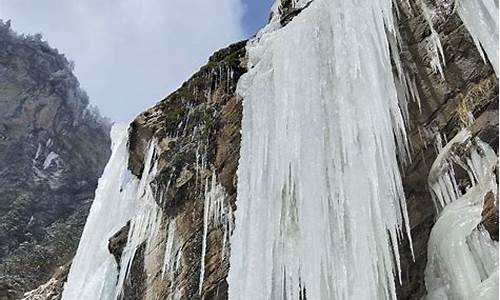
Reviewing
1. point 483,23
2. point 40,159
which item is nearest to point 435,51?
point 483,23

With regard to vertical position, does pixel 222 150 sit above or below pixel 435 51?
above

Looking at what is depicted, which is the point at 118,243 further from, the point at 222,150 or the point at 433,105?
the point at 433,105

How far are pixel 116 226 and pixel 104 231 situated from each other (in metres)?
0.48

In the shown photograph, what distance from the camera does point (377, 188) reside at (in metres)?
6.35

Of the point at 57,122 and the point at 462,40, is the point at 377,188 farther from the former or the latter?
the point at 57,122

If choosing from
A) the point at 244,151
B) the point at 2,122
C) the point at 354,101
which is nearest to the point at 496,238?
the point at 354,101

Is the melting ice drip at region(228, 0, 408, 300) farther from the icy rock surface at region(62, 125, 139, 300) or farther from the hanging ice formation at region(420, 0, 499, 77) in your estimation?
the icy rock surface at region(62, 125, 139, 300)

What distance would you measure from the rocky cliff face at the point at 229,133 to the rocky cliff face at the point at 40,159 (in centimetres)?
1118

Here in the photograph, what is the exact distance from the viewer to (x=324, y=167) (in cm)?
688

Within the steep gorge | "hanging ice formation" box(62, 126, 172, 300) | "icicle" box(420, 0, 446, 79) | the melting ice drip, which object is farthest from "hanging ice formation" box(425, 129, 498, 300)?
"hanging ice formation" box(62, 126, 172, 300)

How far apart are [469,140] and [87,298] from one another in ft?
21.7

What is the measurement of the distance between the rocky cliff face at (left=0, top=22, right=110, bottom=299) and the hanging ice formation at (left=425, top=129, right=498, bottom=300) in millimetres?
15194

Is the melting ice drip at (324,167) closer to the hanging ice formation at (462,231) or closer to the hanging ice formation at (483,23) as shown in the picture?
the hanging ice formation at (462,231)

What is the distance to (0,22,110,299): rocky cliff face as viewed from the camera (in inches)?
856
